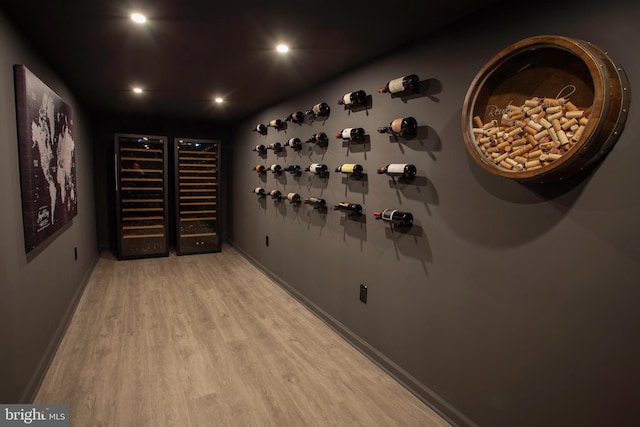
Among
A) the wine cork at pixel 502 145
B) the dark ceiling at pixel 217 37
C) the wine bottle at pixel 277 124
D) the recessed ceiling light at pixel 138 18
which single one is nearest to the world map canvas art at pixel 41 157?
the dark ceiling at pixel 217 37

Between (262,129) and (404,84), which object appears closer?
(404,84)

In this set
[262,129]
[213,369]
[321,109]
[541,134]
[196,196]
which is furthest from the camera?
[196,196]

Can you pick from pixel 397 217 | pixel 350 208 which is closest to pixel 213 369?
pixel 350 208

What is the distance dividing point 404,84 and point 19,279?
7.99 feet

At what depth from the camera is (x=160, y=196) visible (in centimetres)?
507

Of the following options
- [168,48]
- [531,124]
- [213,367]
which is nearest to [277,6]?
[168,48]

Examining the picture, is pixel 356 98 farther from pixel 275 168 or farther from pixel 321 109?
pixel 275 168

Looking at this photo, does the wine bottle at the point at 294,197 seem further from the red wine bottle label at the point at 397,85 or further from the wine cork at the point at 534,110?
the wine cork at the point at 534,110

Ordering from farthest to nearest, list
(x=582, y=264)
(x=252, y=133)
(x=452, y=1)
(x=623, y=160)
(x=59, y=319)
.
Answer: (x=252, y=133), (x=59, y=319), (x=452, y=1), (x=582, y=264), (x=623, y=160)

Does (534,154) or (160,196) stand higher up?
(534,154)

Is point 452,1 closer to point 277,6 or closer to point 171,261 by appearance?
point 277,6

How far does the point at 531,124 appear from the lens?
1.31 metres

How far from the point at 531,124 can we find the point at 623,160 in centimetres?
33

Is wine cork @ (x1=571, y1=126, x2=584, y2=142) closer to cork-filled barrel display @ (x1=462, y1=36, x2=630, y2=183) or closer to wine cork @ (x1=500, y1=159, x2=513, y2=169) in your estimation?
cork-filled barrel display @ (x1=462, y1=36, x2=630, y2=183)
